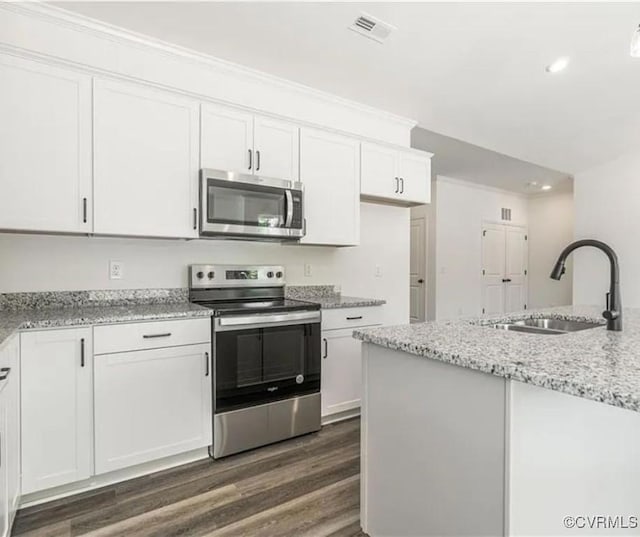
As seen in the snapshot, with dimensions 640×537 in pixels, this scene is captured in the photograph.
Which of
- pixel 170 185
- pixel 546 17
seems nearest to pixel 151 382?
pixel 170 185

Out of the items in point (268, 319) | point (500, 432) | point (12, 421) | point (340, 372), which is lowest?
point (340, 372)

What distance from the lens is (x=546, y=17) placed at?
2234 millimetres

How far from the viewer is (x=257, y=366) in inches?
93.6

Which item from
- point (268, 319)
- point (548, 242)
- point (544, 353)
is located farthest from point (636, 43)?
point (548, 242)

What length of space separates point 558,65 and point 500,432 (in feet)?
9.37

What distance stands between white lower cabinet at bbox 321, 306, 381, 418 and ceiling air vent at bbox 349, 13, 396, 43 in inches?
70.9

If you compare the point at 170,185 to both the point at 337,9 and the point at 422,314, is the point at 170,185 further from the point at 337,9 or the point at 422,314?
the point at 422,314

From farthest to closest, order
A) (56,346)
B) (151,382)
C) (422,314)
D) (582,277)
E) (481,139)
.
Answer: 1. (422,314)
2. (582,277)
3. (481,139)
4. (151,382)
5. (56,346)

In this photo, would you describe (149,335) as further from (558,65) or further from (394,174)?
(558,65)

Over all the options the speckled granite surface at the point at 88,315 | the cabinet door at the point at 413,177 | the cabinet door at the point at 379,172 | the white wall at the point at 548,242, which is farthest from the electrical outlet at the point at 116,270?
the white wall at the point at 548,242

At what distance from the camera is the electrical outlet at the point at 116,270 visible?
2.46m

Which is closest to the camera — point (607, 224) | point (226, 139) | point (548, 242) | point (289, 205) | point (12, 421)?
point (12, 421)

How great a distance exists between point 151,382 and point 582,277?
5.67 metres

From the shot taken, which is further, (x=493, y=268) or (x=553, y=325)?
(x=493, y=268)
